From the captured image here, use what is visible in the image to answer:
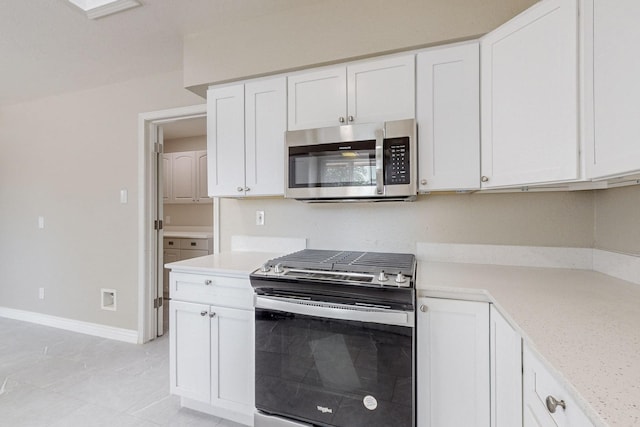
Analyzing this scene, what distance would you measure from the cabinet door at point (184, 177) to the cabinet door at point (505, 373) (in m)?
4.15

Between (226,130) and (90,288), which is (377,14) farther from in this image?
(90,288)

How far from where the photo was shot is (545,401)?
33.0 inches

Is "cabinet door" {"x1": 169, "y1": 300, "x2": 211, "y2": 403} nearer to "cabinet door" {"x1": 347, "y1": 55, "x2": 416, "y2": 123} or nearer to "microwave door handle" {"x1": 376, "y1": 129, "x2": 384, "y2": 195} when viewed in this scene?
"microwave door handle" {"x1": 376, "y1": 129, "x2": 384, "y2": 195}

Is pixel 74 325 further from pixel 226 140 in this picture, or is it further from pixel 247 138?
pixel 247 138

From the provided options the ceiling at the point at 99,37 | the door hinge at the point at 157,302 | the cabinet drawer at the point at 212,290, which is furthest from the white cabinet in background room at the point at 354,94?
the door hinge at the point at 157,302

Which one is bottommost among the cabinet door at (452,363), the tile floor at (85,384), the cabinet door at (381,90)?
the tile floor at (85,384)

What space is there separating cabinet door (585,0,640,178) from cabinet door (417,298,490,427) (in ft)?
2.27

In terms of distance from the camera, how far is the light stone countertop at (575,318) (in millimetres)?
598

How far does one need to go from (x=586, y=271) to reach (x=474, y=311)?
84cm

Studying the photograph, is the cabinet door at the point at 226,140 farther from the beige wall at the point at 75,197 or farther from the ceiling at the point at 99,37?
the beige wall at the point at 75,197

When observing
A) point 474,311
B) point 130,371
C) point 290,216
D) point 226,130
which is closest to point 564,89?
point 474,311

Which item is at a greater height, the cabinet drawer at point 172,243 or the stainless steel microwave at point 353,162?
the stainless steel microwave at point 353,162

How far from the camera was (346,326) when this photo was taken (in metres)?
1.46

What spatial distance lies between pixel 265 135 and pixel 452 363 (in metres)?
1.64
